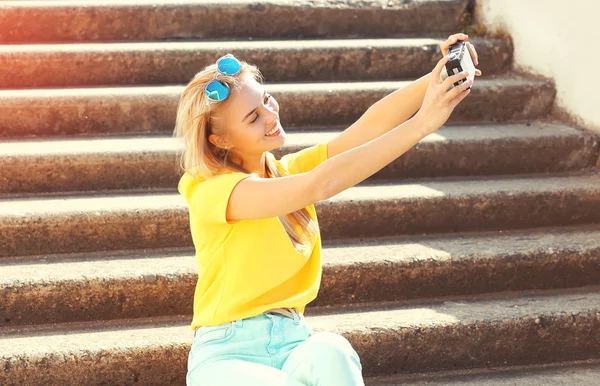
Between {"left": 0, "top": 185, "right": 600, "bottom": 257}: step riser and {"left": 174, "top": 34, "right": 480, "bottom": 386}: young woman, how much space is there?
35.8 inches

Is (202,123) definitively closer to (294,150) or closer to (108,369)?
(108,369)

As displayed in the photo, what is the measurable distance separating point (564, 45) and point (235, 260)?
8.21 ft

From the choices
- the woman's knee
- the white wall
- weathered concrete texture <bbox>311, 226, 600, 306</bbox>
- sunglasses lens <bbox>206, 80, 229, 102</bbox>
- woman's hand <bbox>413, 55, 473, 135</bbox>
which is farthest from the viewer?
the white wall

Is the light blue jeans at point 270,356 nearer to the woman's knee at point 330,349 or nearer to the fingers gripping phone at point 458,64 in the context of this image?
the woman's knee at point 330,349

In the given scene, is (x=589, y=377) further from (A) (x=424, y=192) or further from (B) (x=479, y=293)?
(A) (x=424, y=192)

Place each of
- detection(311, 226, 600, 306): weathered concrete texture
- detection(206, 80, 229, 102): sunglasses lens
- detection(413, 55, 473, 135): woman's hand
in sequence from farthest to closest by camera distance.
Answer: detection(311, 226, 600, 306): weathered concrete texture < detection(206, 80, 229, 102): sunglasses lens < detection(413, 55, 473, 135): woman's hand

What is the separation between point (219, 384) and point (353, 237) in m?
1.41

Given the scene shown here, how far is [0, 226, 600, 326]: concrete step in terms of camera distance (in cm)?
304

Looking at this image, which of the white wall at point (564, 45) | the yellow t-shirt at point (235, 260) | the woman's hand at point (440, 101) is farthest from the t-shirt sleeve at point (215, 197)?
the white wall at point (564, 45)

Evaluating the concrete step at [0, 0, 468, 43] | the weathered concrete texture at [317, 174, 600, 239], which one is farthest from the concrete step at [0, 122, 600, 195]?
the concrete step at [0, 0, 468, 43]

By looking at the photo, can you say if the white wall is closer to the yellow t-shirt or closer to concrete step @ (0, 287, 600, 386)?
concrete step @ (0, 287, 600, 386)

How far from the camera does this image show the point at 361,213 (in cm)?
351

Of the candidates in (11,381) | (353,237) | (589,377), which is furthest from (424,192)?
(11,381)

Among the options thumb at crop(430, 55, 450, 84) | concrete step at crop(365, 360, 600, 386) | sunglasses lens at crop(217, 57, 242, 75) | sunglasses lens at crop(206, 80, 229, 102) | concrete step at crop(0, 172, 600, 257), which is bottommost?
concrete step at crop(365, 360, 600, 386)
